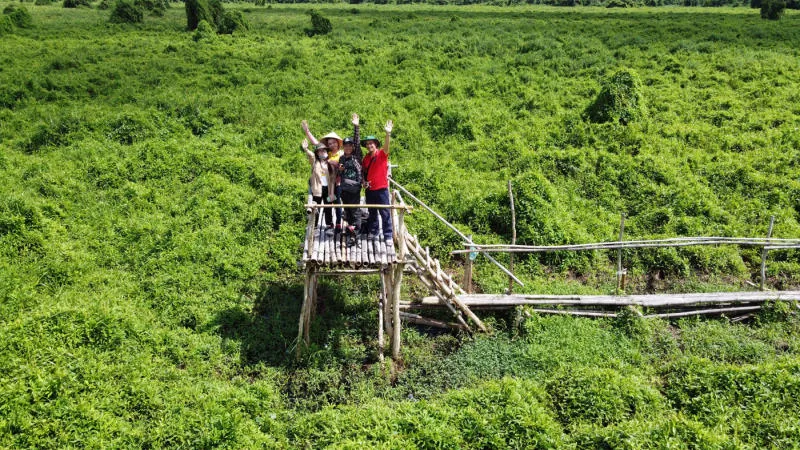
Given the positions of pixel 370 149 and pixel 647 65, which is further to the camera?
pixel 647 65

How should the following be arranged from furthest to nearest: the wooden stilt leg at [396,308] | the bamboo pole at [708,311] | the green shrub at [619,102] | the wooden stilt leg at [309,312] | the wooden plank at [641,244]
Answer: the green shrub at [619,102]
the bamboo pole at [708,311]
the wooden plank at [641,244]
the wooden stilt leg at [309,312]
the wooden stilt leg at [396,308]

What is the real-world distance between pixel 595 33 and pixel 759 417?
22956 mm

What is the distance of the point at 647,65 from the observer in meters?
22.0

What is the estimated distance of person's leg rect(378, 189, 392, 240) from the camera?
9.57 metres

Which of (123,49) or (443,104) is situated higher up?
(123,49)

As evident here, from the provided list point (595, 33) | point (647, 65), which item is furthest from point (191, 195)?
point (595, 33)

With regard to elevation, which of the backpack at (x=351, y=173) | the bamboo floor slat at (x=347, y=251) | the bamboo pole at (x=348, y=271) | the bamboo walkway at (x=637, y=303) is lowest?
the bamboo walkway at (x=637, y=303)

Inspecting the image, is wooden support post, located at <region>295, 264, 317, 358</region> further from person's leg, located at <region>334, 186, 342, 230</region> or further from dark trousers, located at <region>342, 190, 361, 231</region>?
dark trousers, located at <region>342, 190, 361, 231</region>

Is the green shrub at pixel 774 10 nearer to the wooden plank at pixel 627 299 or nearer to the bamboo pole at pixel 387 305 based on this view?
the wooden plank at pixel 627 299

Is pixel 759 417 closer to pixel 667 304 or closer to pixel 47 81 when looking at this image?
pixel 667 304

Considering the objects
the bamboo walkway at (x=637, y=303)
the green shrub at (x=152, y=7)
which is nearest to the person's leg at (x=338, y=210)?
the bamboo walkway at (x=637, y=303)

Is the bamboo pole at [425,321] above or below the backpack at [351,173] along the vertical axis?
below

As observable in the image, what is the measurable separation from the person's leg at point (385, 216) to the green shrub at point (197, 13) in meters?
21.6

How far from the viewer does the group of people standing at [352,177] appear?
9469mm
